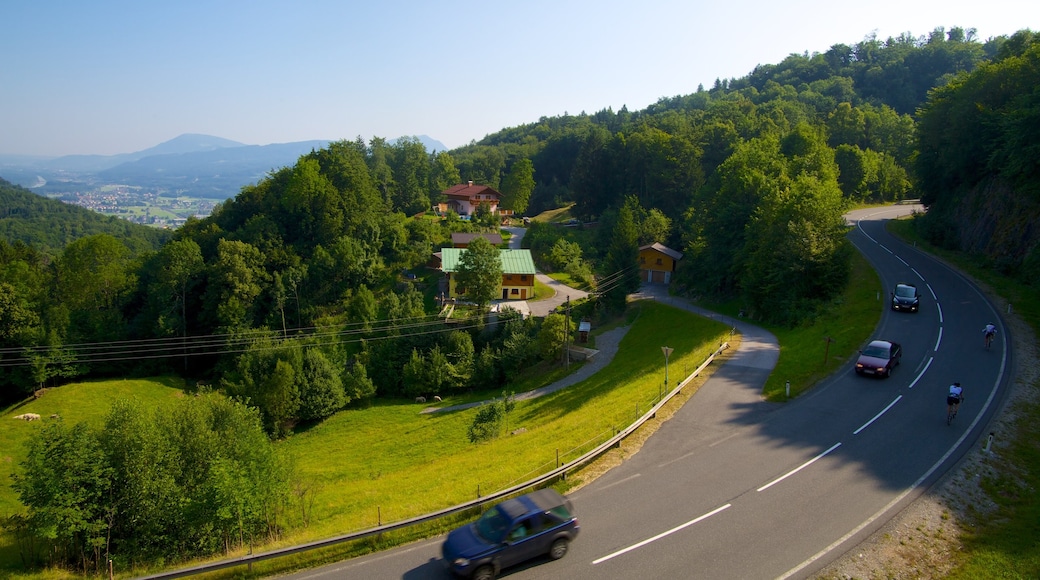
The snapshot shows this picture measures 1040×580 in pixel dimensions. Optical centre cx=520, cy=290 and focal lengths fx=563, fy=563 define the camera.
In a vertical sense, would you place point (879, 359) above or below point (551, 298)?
above

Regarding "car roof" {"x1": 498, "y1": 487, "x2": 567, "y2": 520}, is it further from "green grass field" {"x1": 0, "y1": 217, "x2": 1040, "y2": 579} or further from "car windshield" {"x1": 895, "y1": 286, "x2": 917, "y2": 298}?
"car windshield" {"x1": 895, "y1": 286, "x2": 917, "y2": 298}

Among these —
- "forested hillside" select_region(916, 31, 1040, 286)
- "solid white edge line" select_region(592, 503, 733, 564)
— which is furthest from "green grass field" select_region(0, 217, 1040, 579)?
"solid white edge line" select_region(592, 503, 733, 564)

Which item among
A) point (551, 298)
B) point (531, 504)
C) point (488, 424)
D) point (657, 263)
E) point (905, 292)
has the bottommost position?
point (488, 424)

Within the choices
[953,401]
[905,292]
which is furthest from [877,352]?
[905,292]

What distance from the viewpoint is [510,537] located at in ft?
41.1

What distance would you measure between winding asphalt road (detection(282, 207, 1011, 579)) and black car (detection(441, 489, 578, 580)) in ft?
1.76

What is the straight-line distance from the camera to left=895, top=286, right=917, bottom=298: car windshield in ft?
111

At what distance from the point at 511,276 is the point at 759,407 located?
1482 inches

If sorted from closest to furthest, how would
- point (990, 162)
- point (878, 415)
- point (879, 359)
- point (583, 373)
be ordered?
1. point (878, 415)
2. point (879, 359)
3. point (990, 162)
4. point (583, 373)

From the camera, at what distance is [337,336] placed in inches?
2010

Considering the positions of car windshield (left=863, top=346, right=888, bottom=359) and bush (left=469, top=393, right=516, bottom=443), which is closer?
car windshield (left=863, top=346, right=888, bottom=359)

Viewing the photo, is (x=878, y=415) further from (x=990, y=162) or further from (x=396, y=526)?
(x=990, y=162)

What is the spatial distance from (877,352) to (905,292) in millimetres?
11832

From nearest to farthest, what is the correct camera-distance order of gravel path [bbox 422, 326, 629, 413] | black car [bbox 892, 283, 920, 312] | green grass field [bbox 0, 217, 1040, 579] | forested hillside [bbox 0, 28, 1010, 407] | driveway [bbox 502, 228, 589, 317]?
green grass field [bbox 0, 217, 1040, 579]
black car [bbox 892, 283, 920, 312]
gravel path [bbox 422, 326, 629, 413]
forested hillside [bbox 0, 28, 1010, 407]
driveway [bbox 502, 228, 589, 317]
